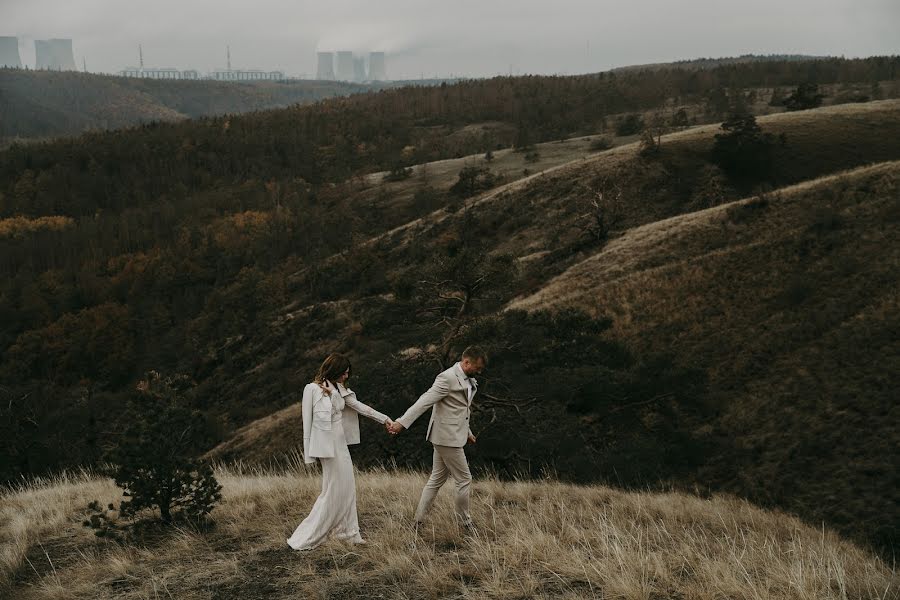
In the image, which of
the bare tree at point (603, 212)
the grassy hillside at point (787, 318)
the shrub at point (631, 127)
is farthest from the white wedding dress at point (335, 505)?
the shrub at point (631, 127)

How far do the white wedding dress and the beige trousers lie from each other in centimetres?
84

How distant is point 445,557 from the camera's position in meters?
6.75

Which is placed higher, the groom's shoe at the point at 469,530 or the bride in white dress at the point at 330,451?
the bride in white dress at the point at 330,451

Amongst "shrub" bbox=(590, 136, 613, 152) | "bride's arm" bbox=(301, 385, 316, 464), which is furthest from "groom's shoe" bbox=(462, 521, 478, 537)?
"shrub" bbox=(590, 136, 613, 152)

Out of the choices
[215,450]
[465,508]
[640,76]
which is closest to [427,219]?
[215,450]

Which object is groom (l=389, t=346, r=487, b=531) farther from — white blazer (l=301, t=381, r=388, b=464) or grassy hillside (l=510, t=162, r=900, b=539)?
grassy hillside (l=510, t=162, r=900, b=539)

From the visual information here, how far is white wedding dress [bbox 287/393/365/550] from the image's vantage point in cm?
717

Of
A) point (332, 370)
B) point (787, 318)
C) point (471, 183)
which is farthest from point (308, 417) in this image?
point (471, 183)

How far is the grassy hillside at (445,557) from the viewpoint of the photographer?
5.87 metres

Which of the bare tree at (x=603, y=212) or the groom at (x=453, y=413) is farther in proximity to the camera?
the bare tree at (x=603, y=212)

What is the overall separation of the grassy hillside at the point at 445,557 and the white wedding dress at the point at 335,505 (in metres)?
0.18

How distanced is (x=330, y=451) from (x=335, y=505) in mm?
629

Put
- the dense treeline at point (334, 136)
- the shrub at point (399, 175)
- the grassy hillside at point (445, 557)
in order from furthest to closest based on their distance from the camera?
the dense treeline at point (334, 136), the shrub at point (399, 175), the grassy hillside at point (445, 557)

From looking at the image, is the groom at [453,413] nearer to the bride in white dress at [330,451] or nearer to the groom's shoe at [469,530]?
the groom's shoe at [469,530]
